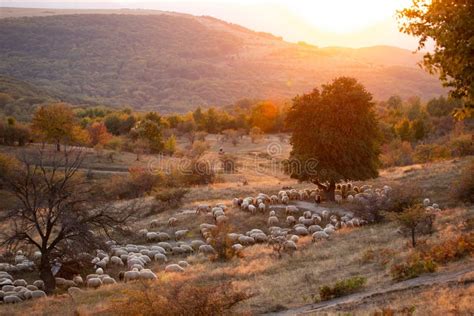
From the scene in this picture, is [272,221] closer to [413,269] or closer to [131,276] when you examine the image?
[131,276]

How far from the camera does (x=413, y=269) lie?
46.1 feet

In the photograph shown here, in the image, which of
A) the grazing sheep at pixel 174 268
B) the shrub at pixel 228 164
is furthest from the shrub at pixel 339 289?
the shrub at pixel 228 164

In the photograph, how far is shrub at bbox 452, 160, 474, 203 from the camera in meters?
27.5

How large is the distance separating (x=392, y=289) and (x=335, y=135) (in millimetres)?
19042

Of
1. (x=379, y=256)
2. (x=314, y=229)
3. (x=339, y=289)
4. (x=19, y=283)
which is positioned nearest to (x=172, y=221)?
(x=314, y=229)

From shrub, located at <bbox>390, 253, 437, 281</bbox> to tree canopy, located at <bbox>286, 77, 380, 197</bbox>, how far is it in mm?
16456

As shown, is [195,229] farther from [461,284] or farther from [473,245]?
[461,284]

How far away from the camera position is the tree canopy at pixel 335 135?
1235 inches

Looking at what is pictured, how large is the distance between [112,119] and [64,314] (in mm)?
76135

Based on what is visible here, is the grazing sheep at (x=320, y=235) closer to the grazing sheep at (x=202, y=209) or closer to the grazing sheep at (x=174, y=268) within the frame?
the grazing sheep at (x=174, y=268)

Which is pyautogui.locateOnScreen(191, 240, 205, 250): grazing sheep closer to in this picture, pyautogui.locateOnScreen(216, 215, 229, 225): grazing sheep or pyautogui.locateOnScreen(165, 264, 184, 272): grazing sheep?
pyautogui.locateOnScreen(216, 215, 229, 225): grazing sheep

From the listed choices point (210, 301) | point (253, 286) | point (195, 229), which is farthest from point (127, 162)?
point (210, 301)

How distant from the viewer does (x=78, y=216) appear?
1912 cm

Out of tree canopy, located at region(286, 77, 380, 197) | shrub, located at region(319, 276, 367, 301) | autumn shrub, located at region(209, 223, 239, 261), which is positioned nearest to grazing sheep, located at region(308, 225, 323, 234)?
tree canopy, located at region(286, 77, 380, 197)
